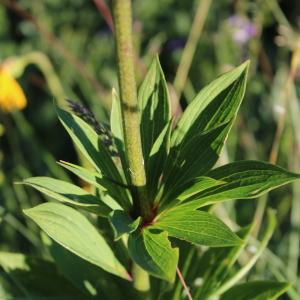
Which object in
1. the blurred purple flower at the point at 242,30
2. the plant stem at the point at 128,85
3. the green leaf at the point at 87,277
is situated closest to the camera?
the plant stem at the point at 128,85

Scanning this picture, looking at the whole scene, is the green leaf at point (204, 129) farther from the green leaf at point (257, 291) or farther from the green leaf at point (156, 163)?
the green leaf at point (257, 291)

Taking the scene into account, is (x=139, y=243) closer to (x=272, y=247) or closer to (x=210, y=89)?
(x=210, y=89)

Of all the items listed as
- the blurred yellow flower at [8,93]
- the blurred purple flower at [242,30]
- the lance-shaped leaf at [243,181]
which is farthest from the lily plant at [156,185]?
the blurred purple flower at [242,30]

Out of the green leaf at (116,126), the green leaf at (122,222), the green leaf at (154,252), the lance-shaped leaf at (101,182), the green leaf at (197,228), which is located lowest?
the green leaf at (154,252)

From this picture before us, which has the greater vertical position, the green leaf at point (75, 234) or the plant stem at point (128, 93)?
the plant stem at point (128, 93)

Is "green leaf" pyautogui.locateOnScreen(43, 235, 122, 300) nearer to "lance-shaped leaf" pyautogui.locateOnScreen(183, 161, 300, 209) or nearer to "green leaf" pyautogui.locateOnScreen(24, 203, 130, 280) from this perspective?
"green leaf" pyautogui.locateOnScreen(24, 203, 130, 280)

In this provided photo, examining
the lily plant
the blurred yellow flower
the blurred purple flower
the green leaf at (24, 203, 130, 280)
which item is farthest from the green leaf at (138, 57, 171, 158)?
the blurred purple flower
